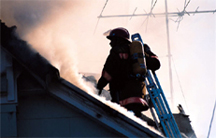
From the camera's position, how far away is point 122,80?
22.7 feet

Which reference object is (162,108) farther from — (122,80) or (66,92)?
(66,92)

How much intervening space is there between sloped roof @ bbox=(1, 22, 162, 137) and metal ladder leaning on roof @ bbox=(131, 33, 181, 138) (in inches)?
85.9

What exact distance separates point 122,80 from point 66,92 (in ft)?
5.99

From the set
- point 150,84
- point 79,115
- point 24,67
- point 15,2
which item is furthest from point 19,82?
point 150,84

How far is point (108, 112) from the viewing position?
5258 millimetres

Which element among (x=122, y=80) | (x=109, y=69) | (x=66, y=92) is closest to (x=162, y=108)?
(x=122, y=80)

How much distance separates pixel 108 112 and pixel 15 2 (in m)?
2.38

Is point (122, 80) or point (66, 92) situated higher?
point (122, 80)

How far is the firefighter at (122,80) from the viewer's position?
6691 millimetres

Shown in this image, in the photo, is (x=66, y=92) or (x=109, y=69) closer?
(x=66, y=92)

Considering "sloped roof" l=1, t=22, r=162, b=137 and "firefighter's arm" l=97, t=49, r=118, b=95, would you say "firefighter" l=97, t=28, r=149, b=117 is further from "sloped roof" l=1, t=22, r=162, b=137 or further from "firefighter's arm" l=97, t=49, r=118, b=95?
"sloped roof" l=1, t=22, r=162, b=137

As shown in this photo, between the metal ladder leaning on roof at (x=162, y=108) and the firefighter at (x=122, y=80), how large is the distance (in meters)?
0.47

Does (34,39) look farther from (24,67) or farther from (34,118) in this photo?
(34,118)

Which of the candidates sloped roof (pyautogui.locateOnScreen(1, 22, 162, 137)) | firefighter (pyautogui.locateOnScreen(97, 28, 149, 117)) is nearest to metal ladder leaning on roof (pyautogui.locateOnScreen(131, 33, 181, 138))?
firefighter (pyautogui.locateOnScreen(97, 28, 149, 117))
